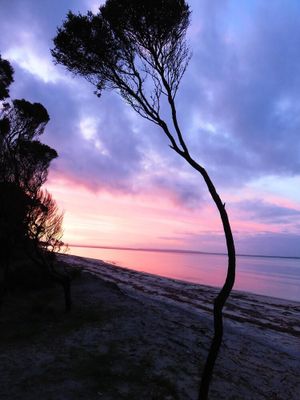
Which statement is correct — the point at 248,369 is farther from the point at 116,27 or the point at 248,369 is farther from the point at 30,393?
the point at 116,27

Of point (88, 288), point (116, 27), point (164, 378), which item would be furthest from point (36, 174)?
point (164, 378)

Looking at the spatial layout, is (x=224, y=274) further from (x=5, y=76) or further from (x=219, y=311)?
(x=219, y=311)

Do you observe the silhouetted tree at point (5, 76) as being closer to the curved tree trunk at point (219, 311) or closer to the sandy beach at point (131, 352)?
the sandy beach at point (131, 352)

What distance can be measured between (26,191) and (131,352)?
1209cm

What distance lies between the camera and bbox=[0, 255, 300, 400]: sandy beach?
8953 millimetres

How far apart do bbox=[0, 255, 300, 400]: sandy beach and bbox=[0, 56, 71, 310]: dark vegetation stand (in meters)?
2.43

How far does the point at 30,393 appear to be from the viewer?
27.4ft

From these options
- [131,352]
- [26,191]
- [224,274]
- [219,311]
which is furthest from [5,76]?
[224,274]

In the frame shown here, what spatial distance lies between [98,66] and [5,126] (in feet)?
42.0

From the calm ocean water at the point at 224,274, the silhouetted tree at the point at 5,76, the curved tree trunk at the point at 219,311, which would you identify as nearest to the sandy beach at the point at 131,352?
the curved tree trunk at the point at 219,311

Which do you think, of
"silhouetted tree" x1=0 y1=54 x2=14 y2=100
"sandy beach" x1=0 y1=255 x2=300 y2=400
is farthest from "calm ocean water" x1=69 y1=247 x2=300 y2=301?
"silhouetted tree" x1=0 y1=54 x2=14 y2=100

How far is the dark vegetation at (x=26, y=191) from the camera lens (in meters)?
17.7

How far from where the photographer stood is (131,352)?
1133cm

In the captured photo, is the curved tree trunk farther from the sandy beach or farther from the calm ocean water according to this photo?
the calm ocean water
